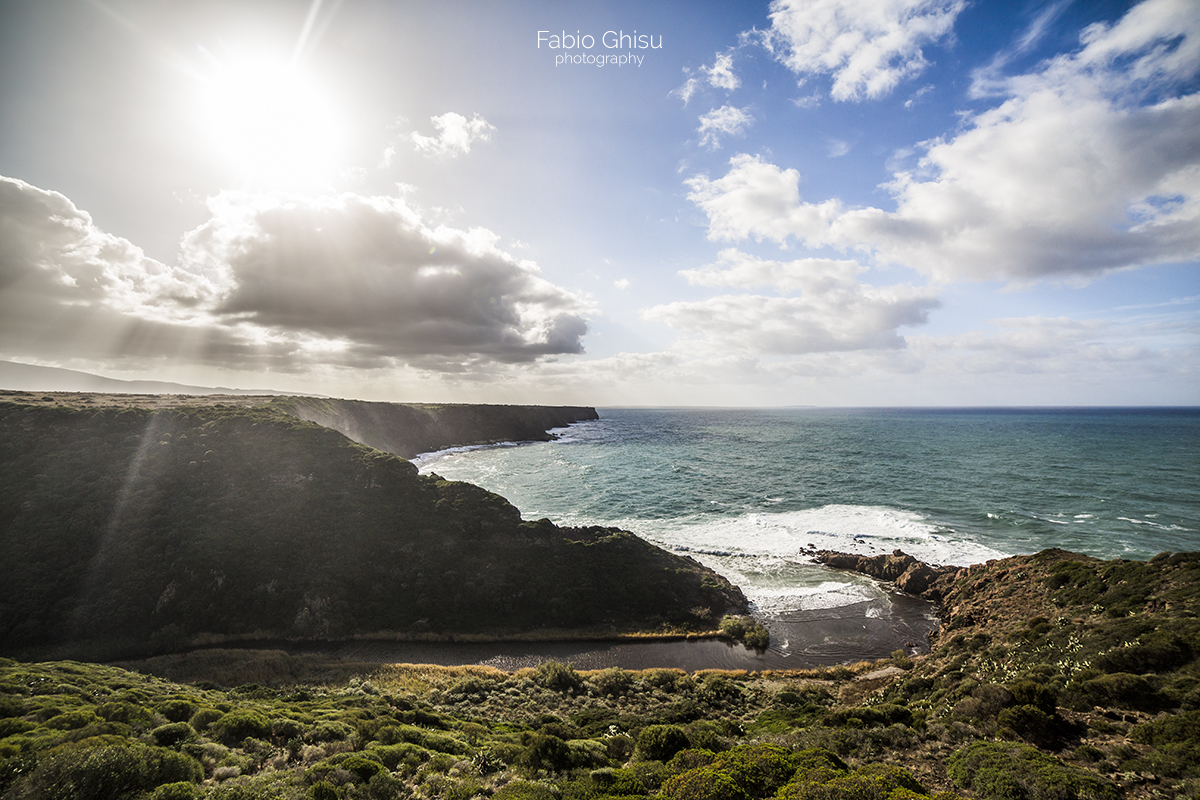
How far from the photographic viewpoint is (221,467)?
3688 centimetres

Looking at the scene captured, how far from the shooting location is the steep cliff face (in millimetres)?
78312

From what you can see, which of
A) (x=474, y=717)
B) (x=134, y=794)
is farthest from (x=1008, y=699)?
(x=134, y=794)

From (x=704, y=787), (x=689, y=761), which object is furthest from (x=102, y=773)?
(x=689, y=761)

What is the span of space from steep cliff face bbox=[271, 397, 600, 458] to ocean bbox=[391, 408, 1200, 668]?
11420mm

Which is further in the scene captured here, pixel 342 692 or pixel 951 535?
pixel 951 535

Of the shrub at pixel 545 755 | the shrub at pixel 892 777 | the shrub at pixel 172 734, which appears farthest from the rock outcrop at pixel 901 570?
the shrub at pixel 172 734

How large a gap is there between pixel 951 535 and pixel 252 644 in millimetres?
59091

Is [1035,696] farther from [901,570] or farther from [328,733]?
[901,570]

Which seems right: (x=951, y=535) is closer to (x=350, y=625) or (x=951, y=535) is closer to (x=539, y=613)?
(x=539, y=613)

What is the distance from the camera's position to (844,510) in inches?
2071

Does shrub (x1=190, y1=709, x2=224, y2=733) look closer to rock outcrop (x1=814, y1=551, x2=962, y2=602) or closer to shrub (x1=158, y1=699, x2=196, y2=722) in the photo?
shrub (x1=158, y1=699, x2=196, y2=722)

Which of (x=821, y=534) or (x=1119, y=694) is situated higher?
(x=1119, y=694)

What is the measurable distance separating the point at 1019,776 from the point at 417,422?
124409 millimetres

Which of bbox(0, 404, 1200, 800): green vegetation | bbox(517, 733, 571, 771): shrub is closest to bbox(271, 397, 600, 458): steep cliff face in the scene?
bbox(0, 404, 1200, 800): green vegetation
